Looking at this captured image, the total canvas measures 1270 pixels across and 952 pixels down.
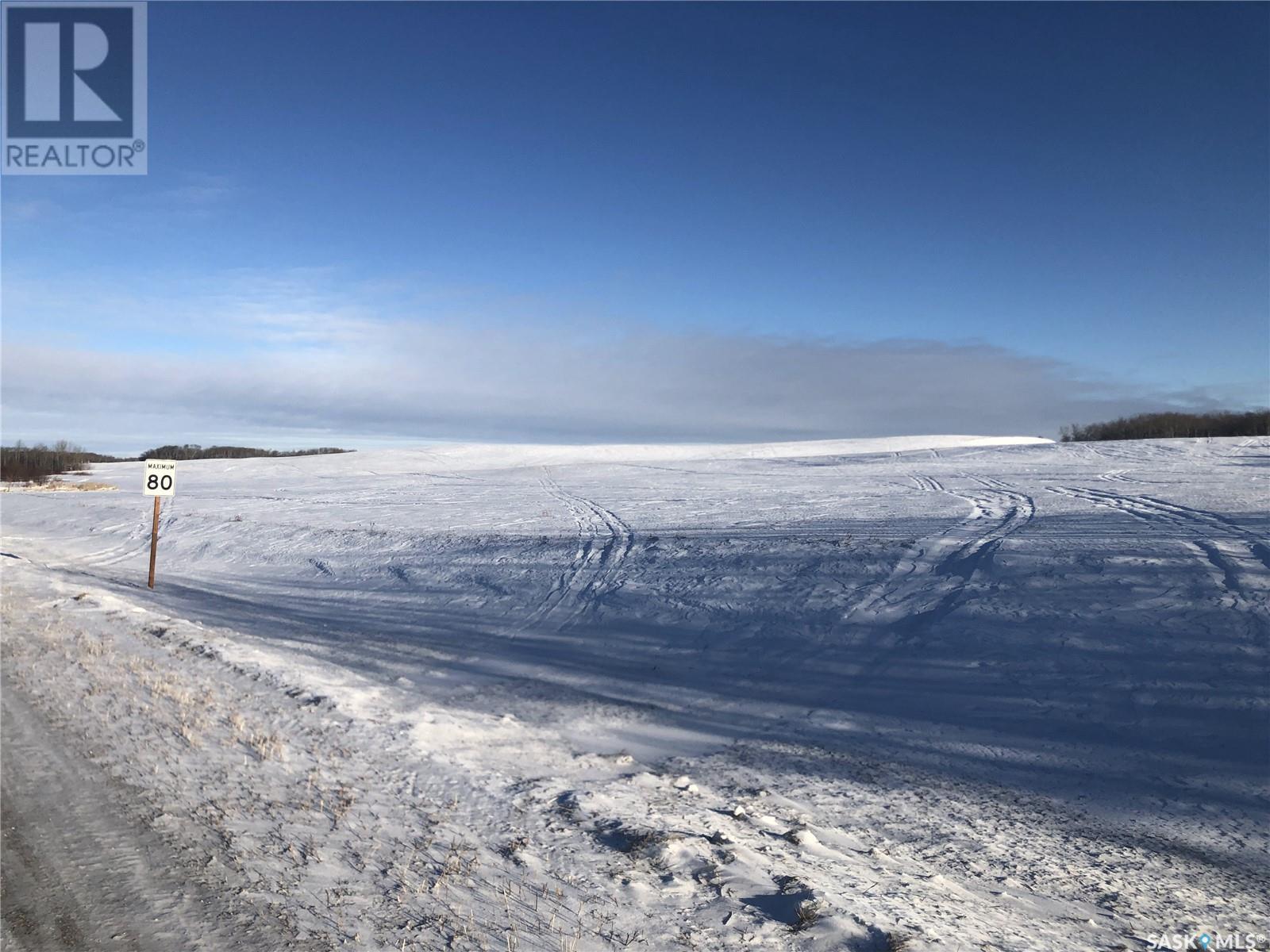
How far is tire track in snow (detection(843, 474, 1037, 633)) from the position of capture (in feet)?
36.0

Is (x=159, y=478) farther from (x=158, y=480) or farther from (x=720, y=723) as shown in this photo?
(x=720, y=723)

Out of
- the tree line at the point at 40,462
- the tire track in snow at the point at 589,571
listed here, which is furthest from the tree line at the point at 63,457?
the tire track in snow at the point at 589,571

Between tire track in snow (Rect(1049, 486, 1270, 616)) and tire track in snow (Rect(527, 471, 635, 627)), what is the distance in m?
8.82

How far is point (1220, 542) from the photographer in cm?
1195

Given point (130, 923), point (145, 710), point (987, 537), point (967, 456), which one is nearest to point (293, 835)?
point (130, 923)

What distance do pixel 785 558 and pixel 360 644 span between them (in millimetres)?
7036

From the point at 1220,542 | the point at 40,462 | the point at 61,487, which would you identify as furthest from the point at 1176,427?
the point at 40,462

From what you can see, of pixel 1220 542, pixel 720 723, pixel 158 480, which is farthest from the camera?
pixel 158 480

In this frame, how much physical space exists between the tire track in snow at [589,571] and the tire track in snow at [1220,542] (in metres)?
8.82

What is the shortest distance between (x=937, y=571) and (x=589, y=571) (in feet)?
20.3

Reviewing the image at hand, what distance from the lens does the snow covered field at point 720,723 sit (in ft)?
15.4

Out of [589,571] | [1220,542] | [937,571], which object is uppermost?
[1220,542]

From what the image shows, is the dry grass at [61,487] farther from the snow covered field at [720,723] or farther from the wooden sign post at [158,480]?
the wooden sign post at [158,480]

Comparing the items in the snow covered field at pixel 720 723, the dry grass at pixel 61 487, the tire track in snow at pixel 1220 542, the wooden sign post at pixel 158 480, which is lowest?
the snow covered field at pixel 720 723
